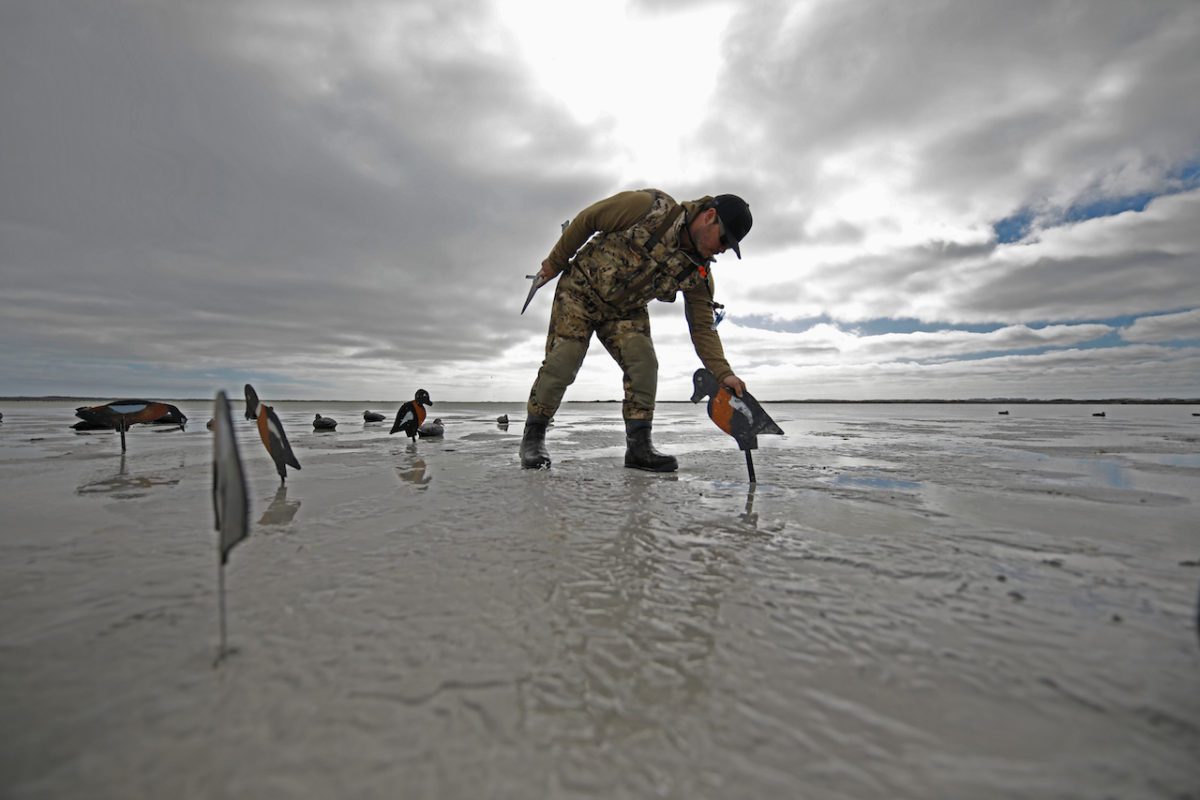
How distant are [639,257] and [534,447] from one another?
1.75 metres

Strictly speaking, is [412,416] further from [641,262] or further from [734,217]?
[734,217]

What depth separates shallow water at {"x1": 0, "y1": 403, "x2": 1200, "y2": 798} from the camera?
739mm

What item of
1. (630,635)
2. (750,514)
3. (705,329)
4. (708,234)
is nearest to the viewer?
(630,635)

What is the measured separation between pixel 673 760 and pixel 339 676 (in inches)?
25.4

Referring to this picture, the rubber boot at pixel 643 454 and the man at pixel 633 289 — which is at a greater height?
the man at pixel 633 289

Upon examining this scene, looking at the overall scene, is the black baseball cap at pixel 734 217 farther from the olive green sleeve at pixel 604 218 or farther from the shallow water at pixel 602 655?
the shallow water at pixel 602 655

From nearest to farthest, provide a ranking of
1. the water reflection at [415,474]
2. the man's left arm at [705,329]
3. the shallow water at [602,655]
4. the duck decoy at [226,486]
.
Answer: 1. the shallow water at [602,655]
2. the duck decoy at [226,486]
3. the water reflection at [415,474]
4. the man's left arm at [705,329]

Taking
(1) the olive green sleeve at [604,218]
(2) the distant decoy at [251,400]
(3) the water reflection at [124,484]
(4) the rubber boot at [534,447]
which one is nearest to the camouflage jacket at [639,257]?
(1) the olive green sleeve at [604,218]

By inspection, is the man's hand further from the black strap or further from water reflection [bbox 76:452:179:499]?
water reflection [bbox 76:452:179:499]

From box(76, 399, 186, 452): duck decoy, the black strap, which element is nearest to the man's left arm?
the black strap

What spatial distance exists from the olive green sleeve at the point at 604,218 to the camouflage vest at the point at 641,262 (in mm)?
61

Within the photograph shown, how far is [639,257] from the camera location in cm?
397

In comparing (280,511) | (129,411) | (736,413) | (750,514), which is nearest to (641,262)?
(736,413)

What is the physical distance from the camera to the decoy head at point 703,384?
3906 mm
